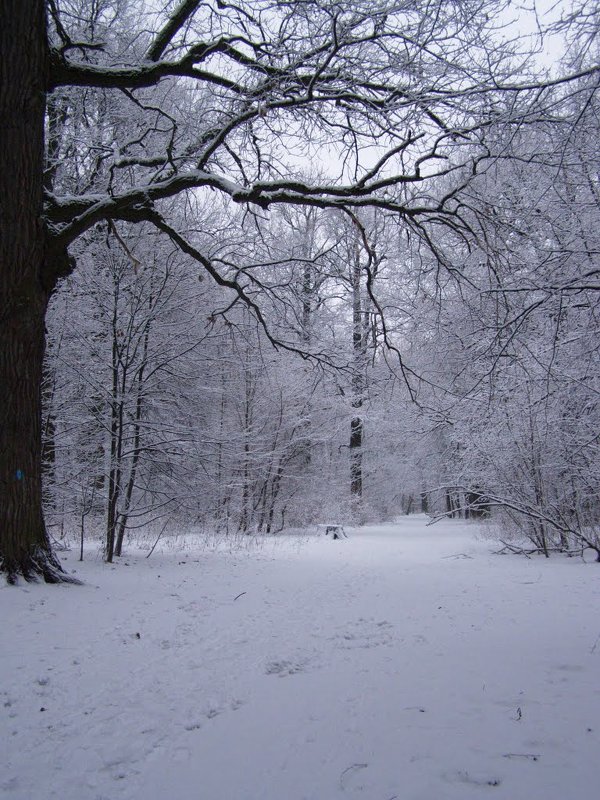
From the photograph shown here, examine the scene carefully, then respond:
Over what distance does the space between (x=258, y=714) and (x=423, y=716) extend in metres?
0.88

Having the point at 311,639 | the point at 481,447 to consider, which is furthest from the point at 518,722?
the point at 481,447

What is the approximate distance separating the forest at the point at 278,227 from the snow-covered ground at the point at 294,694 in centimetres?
173

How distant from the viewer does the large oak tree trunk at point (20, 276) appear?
4.87m

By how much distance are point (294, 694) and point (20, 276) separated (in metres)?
4.39

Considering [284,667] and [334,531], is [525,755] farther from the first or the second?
[334,531]

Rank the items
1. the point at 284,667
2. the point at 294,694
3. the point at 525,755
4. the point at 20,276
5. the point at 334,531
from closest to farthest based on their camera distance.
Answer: the point at 525,755 → the point at 294,694 → the point at 284,667 → the point at 20,276 → the point at 334,531

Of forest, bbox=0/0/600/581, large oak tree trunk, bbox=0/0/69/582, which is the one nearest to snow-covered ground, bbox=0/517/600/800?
large oak tree trunk, bbox=0/0/69/582

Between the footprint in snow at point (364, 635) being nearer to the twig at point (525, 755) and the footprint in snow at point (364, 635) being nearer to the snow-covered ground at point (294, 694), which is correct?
the snow-covered ground at point (294, 694)

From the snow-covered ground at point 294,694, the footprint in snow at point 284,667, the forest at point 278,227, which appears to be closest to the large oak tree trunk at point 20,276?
the forest at point 278,227

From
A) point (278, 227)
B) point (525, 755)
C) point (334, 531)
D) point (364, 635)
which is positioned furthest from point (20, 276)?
point (334, 531)

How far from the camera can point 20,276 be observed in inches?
195

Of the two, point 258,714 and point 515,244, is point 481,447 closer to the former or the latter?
point 515,244

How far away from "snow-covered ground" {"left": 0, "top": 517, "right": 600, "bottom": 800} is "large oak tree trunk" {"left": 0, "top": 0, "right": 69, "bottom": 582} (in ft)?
2.17

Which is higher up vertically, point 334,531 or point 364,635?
point 334,531
